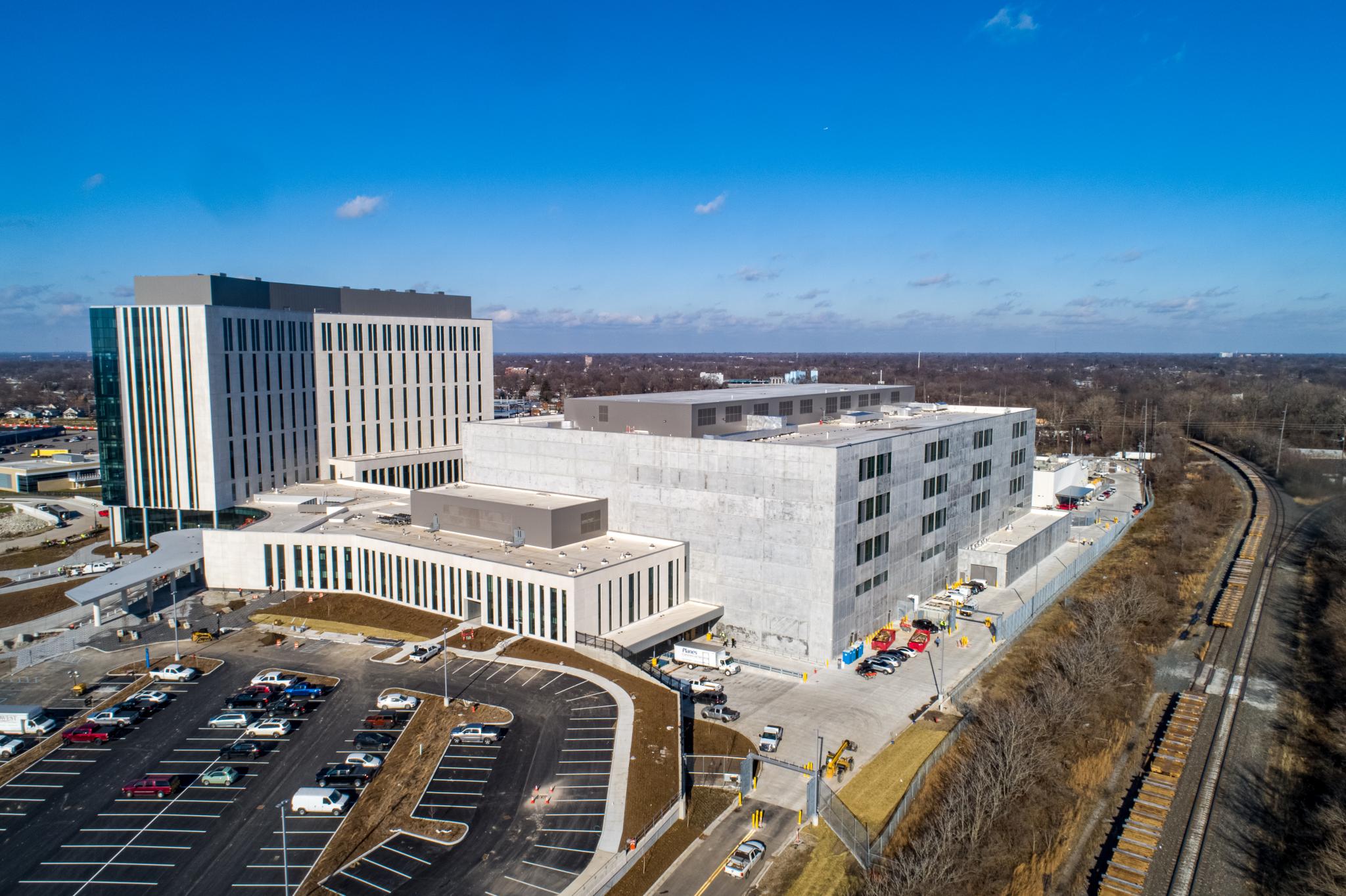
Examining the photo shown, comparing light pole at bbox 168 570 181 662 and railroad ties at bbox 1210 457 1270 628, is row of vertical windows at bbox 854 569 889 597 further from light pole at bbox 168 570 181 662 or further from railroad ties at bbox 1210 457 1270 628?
light pole at bbox 168 570 181 662

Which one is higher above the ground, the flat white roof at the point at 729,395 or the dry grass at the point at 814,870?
the flat white roof at the point at 729,395

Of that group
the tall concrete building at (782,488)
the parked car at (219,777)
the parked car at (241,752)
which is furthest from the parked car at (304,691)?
the tall concrete building at (782,488)

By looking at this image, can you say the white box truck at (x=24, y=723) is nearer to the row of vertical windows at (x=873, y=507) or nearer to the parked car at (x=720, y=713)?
the parked car at (x=720, y=713)

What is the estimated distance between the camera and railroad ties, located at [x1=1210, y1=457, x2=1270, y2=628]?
7794 cm

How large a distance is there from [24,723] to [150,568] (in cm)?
2478

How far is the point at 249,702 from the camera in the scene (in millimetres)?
52188

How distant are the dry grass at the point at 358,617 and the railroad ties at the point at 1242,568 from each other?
230ft

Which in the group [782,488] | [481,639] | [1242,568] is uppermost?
[782,488]

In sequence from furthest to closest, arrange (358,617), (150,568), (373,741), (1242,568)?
(1242,568), (150,568), (358,617), (373,741)

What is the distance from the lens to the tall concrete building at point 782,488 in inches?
2446

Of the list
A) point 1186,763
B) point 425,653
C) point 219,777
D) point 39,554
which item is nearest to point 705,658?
point 425,653

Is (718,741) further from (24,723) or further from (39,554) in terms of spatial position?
(39,554)

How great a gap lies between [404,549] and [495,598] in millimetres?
11557

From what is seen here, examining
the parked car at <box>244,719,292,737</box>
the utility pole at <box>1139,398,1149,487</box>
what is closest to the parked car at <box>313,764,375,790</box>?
the parked car at <box>244,719,292,737</box>
